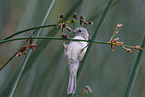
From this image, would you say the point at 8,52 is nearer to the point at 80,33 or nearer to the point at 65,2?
the point at 80,33

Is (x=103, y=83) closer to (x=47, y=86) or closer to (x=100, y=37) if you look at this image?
(x=100, y=37)

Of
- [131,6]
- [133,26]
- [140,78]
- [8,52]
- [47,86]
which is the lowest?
[47,86]

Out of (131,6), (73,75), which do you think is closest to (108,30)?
(131,6)

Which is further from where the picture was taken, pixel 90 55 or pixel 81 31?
pixel 90 55

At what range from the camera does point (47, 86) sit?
57.6 inches

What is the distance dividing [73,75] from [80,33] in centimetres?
46

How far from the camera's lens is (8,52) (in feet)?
5.05

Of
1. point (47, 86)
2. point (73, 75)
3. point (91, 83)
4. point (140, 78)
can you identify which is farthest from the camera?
point (140, 78)

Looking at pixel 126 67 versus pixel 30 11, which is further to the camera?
pixel 126 67

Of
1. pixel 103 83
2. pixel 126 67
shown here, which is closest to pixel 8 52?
pixel 103 83

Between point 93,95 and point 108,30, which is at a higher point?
point 108,30

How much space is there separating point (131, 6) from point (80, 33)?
0.69 metres

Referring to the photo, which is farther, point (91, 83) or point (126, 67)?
point (126, 67)

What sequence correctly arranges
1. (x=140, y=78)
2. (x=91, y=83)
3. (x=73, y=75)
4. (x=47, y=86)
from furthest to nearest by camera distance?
(x=140, y=78)
(x=91, y=83)
(x=47, y=86)
(x=73, y=75)
